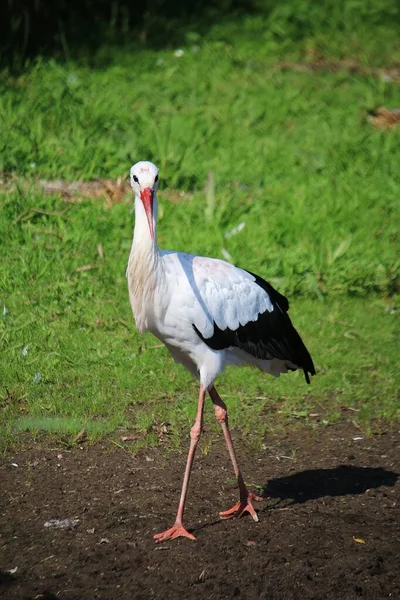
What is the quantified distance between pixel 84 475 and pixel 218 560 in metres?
1.09

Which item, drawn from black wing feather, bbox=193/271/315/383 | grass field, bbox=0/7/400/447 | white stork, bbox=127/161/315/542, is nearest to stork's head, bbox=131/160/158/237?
white stork, bbox=127/161/315/542

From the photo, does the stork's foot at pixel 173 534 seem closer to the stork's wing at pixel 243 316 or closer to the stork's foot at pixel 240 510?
the stork's foot at pixel 240 510

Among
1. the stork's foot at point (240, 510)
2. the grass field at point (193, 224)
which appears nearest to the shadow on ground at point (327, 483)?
the stork's foot at point (240, 510)

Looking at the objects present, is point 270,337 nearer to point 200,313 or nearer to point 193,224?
point 200,313

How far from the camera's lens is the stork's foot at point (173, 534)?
4.60 meters

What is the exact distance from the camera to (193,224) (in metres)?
8.19

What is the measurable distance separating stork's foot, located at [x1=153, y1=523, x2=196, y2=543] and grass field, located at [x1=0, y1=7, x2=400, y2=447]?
3.46 feet

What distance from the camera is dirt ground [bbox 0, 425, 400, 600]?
4.24 metres

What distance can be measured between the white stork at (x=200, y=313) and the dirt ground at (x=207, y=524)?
0.20 meters

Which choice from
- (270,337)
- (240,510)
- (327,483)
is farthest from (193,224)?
(240,510)

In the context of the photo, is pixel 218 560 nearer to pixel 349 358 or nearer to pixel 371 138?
pixel 349 358

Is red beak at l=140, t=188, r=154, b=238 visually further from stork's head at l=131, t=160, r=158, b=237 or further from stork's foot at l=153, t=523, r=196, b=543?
stork's foot at l=153, t=523, r=196, b=543

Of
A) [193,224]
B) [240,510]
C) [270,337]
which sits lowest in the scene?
[193,224]

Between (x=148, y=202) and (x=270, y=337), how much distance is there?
3.74 feet
